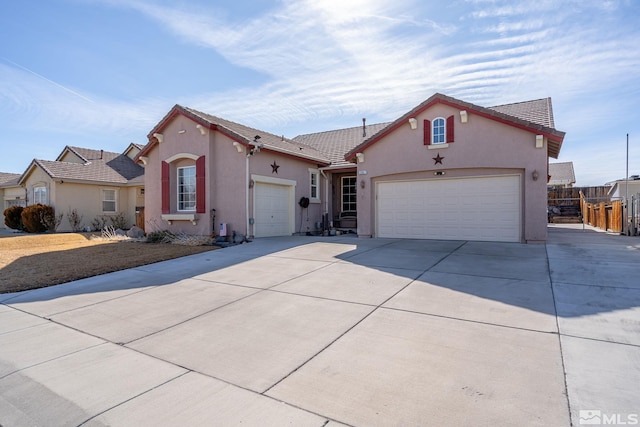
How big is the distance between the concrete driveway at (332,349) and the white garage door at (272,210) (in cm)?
A: 667

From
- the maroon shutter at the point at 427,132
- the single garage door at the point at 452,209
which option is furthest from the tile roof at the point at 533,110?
the maroon shutter at the point at 427,132

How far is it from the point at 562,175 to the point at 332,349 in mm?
46141

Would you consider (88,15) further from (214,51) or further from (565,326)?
(565,326)

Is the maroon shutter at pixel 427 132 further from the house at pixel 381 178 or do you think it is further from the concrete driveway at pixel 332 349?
the concrete driveway at pixel 332 349

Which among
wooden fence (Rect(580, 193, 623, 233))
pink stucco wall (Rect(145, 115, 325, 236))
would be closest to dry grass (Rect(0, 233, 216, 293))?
pink stucco wall (Rect(145, 115, 325, 236))

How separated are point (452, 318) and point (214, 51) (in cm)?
1074

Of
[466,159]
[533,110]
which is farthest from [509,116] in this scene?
[533,110]

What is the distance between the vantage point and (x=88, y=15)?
934 centimetres

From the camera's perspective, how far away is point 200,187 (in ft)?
44.2

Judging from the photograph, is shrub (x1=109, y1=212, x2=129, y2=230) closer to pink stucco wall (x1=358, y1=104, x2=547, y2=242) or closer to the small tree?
the small tree

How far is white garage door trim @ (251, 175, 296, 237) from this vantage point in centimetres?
1336

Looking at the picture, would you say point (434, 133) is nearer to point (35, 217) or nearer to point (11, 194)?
point (35, 217)

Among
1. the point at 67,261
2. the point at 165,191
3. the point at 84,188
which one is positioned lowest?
the point at 67,261

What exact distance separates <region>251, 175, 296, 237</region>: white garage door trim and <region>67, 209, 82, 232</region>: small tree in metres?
12.7
